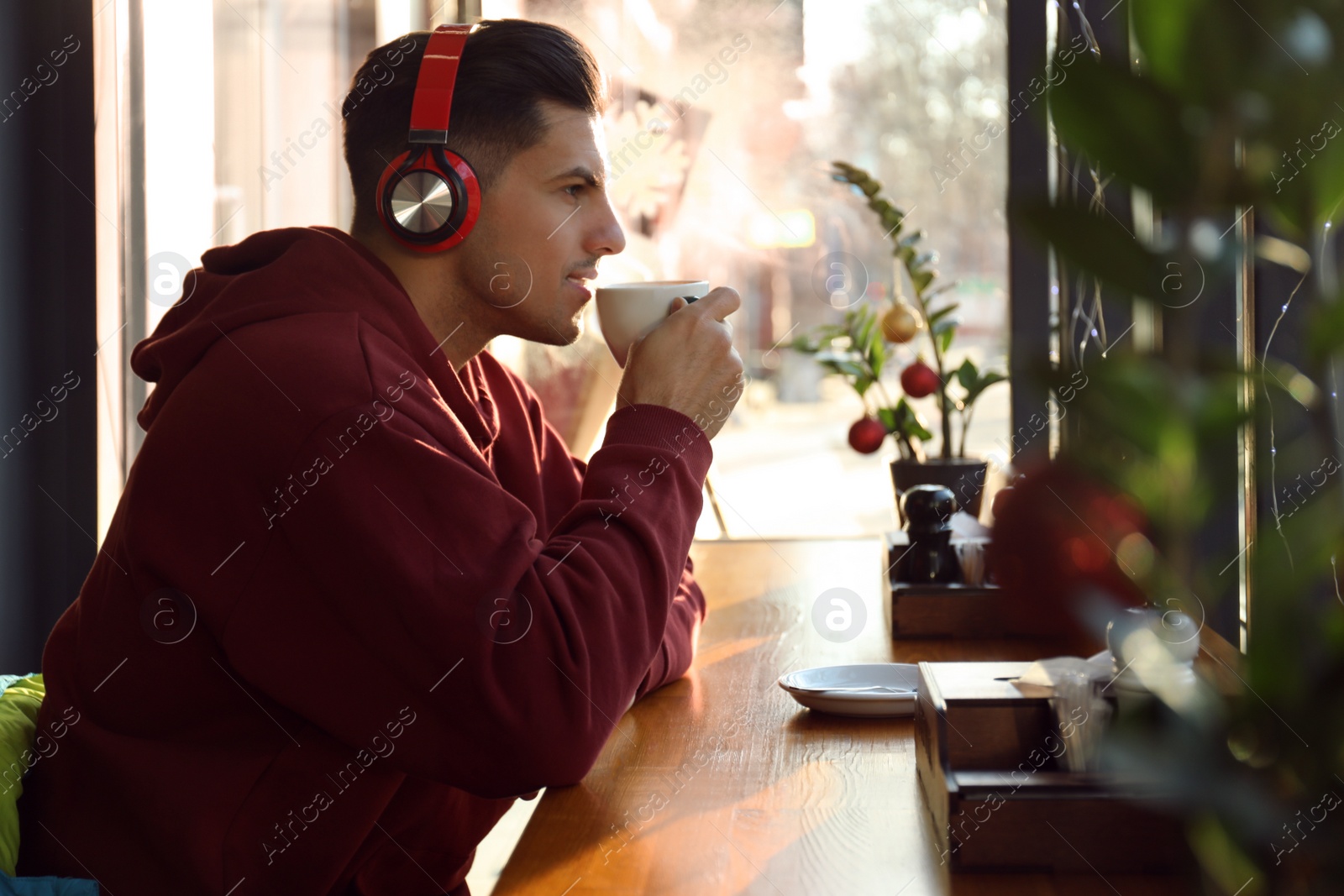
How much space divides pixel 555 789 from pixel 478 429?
1.23 ft

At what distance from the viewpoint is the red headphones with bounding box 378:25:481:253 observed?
108cm

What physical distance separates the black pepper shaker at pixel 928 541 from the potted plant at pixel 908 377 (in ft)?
1.16

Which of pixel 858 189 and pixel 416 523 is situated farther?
pixel 858 189

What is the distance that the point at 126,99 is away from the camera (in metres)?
1.68

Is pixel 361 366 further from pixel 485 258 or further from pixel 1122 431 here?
pixel 1122 431

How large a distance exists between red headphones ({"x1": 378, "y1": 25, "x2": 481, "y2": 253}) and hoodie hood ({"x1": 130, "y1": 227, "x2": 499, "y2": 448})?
0.05 m

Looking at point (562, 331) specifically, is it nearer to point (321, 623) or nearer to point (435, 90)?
point (435, 90)

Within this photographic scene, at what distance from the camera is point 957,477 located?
5.68 feet

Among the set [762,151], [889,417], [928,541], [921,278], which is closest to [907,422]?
[889,417]

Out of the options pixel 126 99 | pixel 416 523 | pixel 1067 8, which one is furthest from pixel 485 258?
pixel 1067 8

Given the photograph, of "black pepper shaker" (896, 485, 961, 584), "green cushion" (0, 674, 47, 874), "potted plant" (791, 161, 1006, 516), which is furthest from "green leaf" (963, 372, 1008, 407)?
"green cushion" (0, 674, 47, 874)

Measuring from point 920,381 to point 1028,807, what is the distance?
121cm

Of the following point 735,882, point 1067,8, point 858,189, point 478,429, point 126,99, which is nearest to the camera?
point 735,882

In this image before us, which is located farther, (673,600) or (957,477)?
(957,477)
